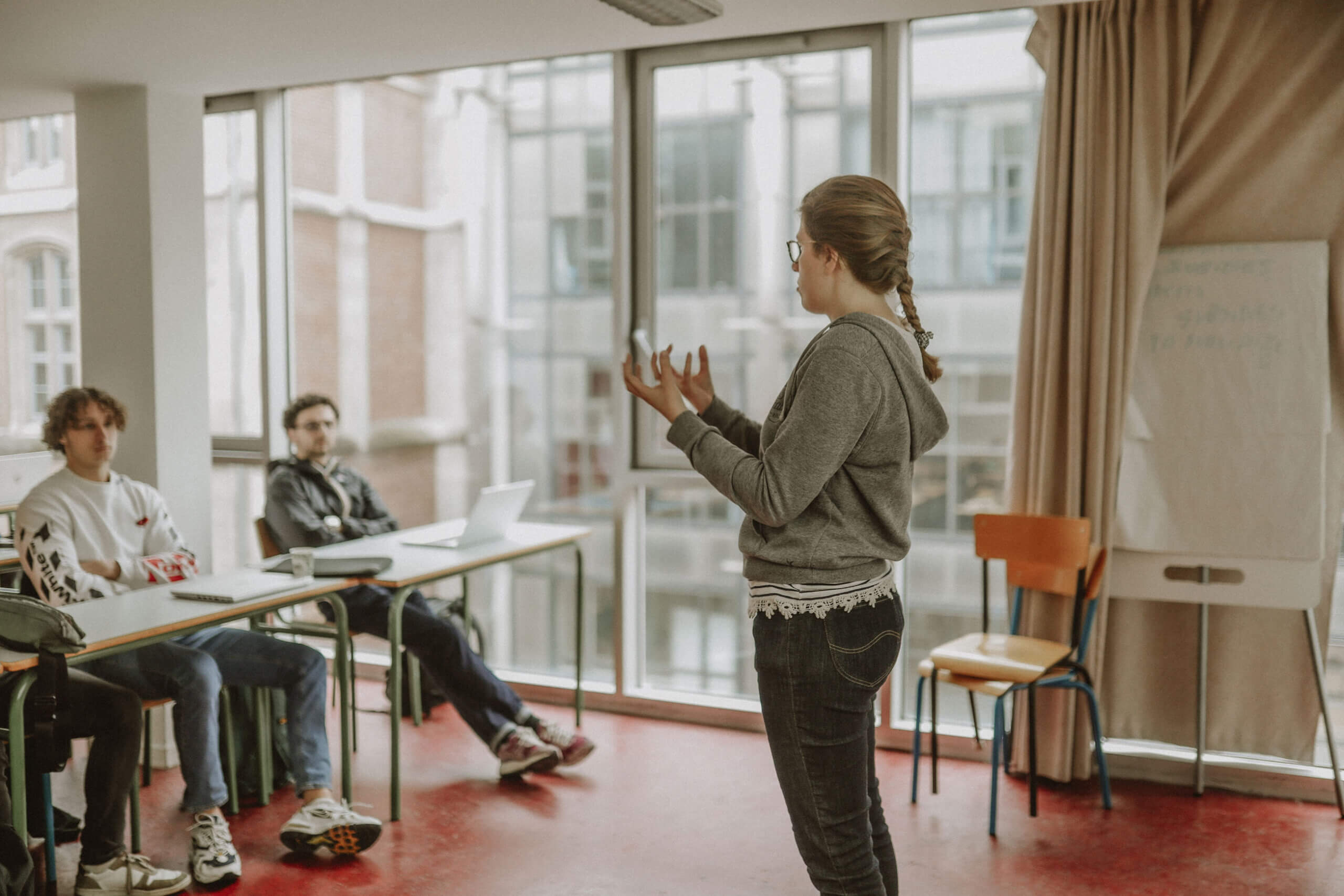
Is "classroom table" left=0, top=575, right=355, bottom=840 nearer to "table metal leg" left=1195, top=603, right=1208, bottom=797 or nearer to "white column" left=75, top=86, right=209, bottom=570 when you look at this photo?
"white column" left=75, top=86, right=209, bottom=570

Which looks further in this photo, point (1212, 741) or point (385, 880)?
point (1212, 741)

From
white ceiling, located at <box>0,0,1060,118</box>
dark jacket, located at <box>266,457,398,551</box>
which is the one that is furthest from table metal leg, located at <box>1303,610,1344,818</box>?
dark jacket, located at <box>266,457,398,551</box>

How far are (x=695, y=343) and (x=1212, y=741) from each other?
2368mm

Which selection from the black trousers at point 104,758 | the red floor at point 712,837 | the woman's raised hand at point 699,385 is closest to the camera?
the woman's raised hand at point 699,385

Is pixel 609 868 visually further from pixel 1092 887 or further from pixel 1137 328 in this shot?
pixel 1137 328

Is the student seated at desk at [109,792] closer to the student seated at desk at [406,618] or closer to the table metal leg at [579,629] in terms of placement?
the student seated at desk at [406,618]

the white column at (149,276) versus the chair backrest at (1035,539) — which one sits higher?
the white column at (149,276)

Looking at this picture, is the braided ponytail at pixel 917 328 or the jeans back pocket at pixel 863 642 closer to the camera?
the jeans back pocket at pixel 863 642

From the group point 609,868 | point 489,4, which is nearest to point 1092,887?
point 609,868

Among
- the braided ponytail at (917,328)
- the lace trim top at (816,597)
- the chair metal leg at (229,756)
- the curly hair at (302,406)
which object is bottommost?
the chair metal leg at (229,756)

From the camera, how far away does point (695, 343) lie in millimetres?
4469

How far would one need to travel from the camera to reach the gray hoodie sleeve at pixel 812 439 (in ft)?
4.89

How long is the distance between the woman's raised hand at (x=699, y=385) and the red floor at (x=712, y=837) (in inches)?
56.2

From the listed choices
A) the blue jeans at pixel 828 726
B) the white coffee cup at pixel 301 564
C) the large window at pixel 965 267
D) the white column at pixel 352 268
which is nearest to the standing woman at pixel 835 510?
the blue jeans at pixel 828 726
